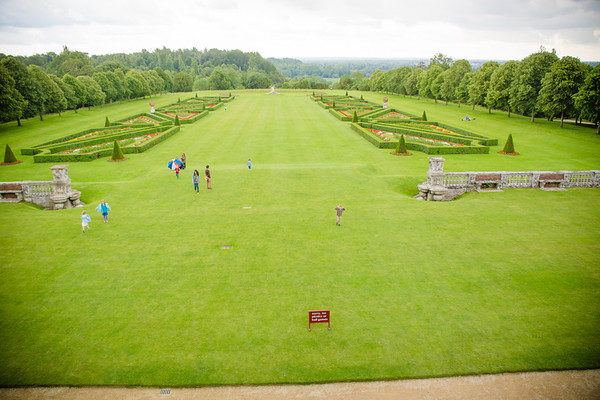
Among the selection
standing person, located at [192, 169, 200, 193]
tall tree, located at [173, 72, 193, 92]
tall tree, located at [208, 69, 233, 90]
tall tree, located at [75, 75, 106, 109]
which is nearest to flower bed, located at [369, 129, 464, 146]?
standing person, located at [192, 169, 200, 193]

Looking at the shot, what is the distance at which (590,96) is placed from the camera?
47344 mm

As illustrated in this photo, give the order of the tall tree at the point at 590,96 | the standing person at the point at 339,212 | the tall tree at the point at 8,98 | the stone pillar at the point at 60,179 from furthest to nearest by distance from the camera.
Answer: the tall tree at the point at 8,98 → the tall tree at the point at 590,96 → the stone pillar at the point at 60,179 → the standing person at the point at 339,212

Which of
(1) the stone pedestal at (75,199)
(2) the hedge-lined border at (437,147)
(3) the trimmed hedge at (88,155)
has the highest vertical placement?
(2) the hedge-lined border at (437,147)

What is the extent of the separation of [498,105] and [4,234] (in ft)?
240

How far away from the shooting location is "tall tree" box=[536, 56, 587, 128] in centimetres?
5275

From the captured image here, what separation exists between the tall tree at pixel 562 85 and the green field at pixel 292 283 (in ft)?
112

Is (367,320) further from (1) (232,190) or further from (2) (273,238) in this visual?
(1) (232,190)

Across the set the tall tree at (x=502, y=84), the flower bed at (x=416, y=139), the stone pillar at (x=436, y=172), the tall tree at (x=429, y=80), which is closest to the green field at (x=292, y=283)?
the stone pillar at (x=436, y=172)

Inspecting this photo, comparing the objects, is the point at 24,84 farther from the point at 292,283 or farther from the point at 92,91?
the point at 292,283

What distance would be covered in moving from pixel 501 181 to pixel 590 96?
31524 millimetres

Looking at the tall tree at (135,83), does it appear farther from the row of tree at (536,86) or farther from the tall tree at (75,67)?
the row of tree at (536,86)

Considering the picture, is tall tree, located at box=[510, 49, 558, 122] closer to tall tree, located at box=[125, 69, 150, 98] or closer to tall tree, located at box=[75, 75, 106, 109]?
tall tree, located at box=[75, 75, 106, 109]

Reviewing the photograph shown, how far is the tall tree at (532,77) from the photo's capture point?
5909cm

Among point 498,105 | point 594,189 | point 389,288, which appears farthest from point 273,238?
point 498,105
